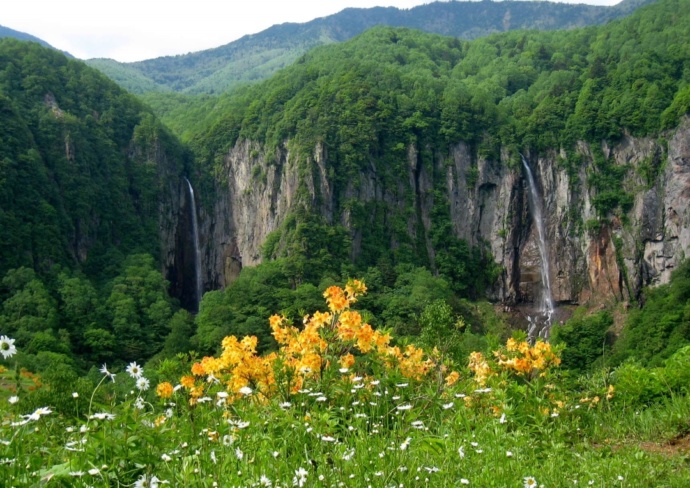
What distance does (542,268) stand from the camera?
7162 centimetres

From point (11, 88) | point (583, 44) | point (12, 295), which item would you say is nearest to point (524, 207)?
point (583, 44)

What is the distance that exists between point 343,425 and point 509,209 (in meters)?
71.2

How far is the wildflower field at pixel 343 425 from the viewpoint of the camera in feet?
14.0

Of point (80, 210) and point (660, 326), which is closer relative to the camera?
point (660, 326)

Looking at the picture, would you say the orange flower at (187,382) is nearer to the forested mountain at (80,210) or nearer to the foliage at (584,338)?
the forested mountain at (80,210)

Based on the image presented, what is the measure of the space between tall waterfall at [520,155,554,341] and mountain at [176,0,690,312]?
59cm

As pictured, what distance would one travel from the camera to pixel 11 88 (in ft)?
247

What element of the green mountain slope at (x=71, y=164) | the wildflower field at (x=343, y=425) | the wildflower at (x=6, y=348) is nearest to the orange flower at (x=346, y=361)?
the wildflower field at (x=343, y=425)

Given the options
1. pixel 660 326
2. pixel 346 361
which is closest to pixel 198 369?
pixel 346 361

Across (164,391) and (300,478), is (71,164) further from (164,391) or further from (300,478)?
(300,478)

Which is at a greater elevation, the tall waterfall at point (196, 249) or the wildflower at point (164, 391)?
the wildflower at point (164, 391)

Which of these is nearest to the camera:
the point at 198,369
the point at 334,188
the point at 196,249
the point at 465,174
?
the point at 198,369

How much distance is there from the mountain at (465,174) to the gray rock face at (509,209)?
0.46ft

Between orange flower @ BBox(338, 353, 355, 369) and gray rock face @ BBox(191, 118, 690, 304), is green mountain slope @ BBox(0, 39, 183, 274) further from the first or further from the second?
orange flower @ BBox(338, 353, 355, 369)
